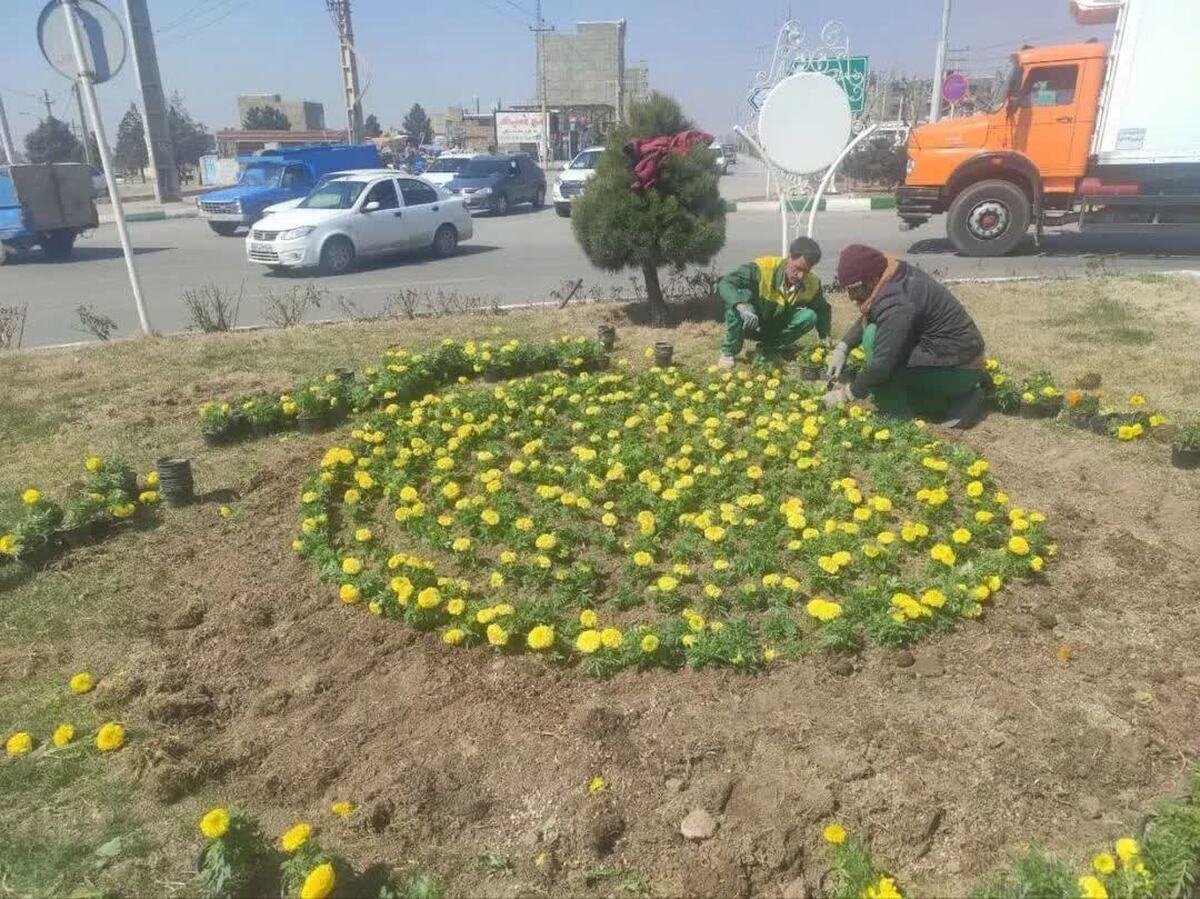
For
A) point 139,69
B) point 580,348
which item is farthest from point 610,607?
point 139,69

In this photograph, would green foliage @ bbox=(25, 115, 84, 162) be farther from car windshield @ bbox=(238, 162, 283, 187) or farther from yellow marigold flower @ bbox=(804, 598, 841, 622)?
yellow marigold flower @ bbox=(804, 598, 841, 622)

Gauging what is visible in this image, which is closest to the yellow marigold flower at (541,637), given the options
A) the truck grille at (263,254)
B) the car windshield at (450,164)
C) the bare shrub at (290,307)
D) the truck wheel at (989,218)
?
the bare shrub at (290,307)

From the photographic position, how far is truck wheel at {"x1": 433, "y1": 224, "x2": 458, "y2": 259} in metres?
15.6

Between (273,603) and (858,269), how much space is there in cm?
387

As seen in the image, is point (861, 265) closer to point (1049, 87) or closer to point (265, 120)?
point (1049, 87)

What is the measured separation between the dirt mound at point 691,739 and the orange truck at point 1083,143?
35.2ft

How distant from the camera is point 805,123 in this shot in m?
8.46

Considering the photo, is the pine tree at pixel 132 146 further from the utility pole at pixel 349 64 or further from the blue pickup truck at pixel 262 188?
the blue pickup truck at pixel 262 188

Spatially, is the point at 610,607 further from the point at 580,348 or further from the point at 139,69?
the point at 139,69

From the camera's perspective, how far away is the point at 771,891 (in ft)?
7.84

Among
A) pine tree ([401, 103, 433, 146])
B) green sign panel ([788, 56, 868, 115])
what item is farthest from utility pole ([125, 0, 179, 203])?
pine tree ([401, 103, 433, 146])

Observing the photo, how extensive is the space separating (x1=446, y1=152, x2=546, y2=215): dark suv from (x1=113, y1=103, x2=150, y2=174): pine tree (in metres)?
40.1

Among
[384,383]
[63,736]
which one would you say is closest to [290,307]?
[384,383]

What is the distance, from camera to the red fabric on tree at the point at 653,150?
25.2 ft
